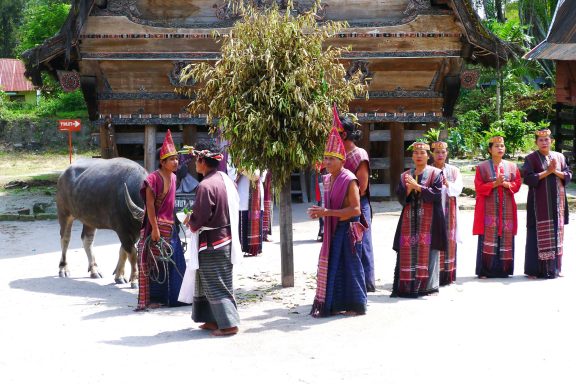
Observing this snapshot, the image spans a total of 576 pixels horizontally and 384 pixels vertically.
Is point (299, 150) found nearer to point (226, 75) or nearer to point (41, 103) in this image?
point (226, 75)

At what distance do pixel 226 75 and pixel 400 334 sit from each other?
3.27 meters

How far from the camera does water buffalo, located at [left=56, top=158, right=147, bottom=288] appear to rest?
9.80 meters

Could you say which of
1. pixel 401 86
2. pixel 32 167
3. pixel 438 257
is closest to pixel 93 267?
pixel 438 257

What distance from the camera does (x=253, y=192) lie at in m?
12.0

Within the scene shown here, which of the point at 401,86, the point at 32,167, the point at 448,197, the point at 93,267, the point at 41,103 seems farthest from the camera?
the point at 41,103

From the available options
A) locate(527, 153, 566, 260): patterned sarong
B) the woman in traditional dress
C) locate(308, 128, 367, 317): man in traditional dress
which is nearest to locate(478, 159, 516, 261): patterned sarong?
the woman in traditional dress

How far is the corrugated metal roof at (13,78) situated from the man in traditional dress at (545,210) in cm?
4015

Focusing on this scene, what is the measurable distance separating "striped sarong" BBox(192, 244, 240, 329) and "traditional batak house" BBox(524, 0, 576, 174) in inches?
624

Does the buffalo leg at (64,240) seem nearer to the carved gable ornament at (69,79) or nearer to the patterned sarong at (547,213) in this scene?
the carved gable ornament at (69,79)

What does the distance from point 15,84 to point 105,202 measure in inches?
1574

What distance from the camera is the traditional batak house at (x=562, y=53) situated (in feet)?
72.1

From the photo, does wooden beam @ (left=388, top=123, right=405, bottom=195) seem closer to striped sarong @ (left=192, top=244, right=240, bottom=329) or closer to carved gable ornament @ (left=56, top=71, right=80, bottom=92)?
carved gable ornament @ (left=56, top=71, right=80, bottom=92)

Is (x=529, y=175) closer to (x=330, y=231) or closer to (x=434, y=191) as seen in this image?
(x=434, y=191)

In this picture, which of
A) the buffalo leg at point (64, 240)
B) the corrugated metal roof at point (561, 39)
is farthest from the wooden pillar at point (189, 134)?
the corrugated metal roof at point (561, 39)
